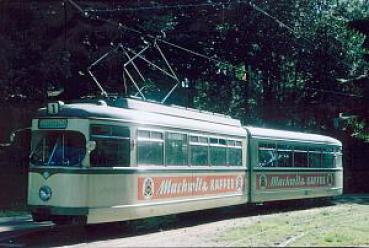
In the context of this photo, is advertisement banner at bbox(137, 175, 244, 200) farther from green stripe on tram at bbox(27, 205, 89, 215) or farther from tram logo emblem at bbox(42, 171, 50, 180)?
tram logo emblem at bbox(42, 171, 50, 180)

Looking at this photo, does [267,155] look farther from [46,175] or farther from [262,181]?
[46,175]

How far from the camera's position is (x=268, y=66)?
36.7 m

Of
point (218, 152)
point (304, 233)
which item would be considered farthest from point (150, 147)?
point (304, 233)

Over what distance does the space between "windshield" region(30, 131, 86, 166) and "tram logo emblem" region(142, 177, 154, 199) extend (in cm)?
192

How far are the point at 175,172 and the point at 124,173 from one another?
2.22 metres

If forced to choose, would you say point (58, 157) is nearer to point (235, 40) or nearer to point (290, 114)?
point (235, 40)

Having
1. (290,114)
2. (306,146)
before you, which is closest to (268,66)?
(290,114)

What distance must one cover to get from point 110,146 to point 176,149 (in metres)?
2.65

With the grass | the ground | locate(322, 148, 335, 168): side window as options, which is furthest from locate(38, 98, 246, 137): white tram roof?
locate(322, 148, 335, 168): side window

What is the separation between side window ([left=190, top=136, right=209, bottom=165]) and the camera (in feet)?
55.1

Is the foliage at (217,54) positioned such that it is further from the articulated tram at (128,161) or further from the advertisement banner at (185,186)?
the advertisement banner at (185,186)

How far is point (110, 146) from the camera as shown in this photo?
44.9 feet

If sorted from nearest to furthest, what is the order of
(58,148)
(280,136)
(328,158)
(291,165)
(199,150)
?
(58,148) < (199,150) < (280,136) < (291,165) < (328,158)

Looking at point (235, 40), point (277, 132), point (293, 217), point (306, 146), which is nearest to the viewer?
point (293, 217)
